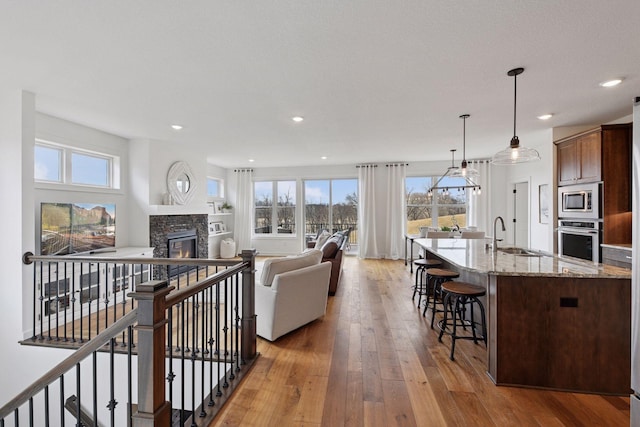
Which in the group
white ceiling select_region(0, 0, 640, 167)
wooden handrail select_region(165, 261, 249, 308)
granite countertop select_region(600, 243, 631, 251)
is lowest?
wooden handrail select_region(165, 261, 249, 308)

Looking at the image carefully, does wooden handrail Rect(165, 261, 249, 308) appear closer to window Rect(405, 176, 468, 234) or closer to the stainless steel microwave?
the stainless steel microwave

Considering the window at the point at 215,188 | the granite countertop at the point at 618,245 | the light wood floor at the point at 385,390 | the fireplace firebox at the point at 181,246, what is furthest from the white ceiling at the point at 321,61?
the window at the point at 215,188

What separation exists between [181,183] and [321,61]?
14.9 feet

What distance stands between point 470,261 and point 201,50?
2872mm

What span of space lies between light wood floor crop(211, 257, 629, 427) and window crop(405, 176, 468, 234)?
16.0 ft

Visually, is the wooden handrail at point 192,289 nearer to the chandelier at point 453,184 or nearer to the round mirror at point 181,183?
the chandelier at point 453,184

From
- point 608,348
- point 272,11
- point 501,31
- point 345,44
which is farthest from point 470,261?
point 272,11

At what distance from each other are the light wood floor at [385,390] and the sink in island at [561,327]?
11 centimetres

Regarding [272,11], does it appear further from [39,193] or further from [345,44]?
[39,193]

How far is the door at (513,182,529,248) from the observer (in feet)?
22.1

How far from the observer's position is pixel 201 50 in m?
2.31

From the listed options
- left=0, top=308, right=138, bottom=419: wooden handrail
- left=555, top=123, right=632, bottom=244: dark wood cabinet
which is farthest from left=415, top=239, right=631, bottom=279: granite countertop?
left=0, top=308, right=138, bottom=419: wooden handrail

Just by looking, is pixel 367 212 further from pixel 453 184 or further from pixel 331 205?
pixel 453 184

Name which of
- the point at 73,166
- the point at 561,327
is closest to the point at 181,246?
the point at 73,166
